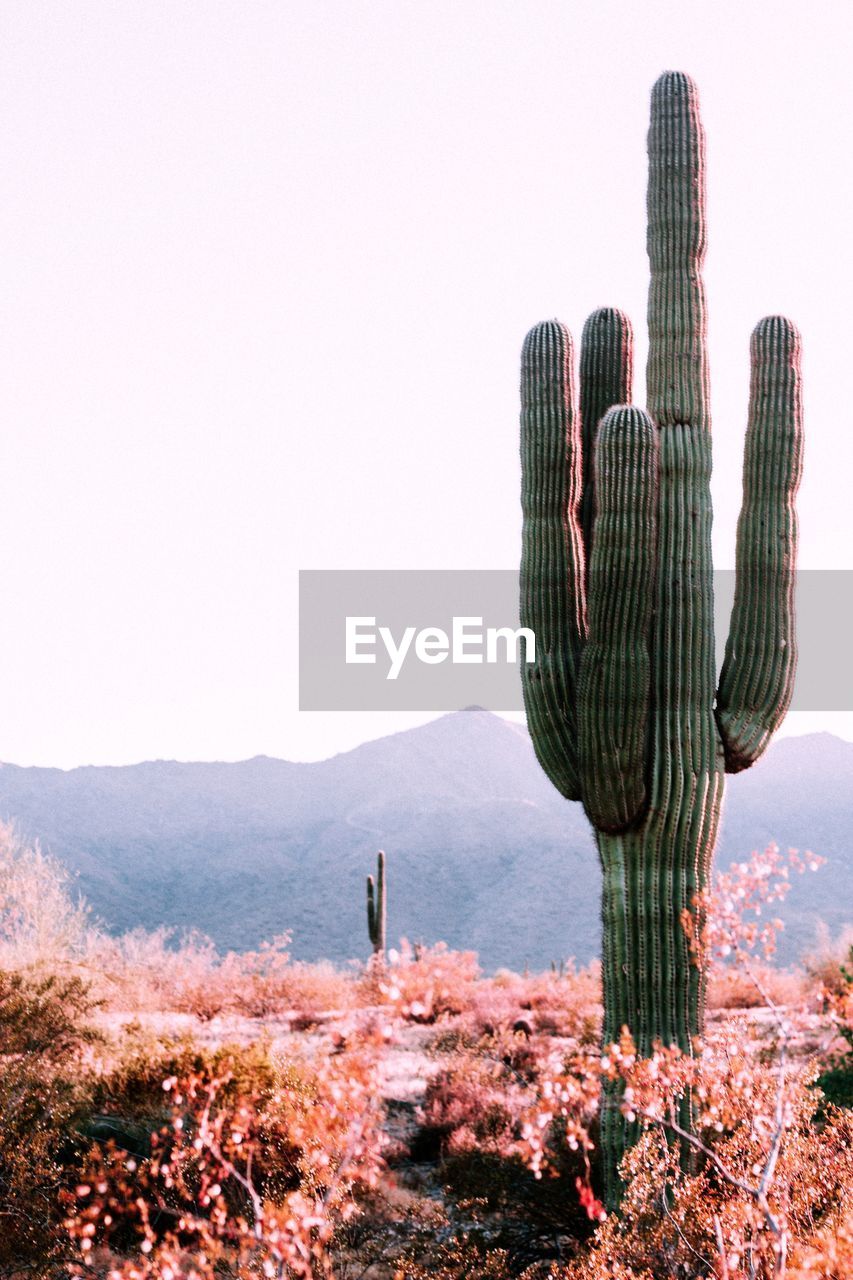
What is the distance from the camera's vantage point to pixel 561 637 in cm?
796

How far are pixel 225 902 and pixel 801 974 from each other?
3186cm

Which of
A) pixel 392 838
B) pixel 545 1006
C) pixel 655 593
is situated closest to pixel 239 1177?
pixel 655 593

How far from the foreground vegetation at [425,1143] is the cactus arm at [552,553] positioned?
152 centimetres

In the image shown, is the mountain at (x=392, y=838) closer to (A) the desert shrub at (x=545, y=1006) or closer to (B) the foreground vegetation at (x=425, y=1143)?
(A) the desert shrub at (x=545, y=1006)

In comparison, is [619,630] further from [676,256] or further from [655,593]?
[676,256]

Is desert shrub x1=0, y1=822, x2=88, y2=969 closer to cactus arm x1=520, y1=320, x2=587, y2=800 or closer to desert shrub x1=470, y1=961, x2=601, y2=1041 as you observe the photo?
desert shrub x1=470, y1=961, x2=601, y2=1041

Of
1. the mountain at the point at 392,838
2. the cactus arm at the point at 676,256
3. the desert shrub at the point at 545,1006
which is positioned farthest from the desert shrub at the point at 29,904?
the cactus arm at the point at 676,256

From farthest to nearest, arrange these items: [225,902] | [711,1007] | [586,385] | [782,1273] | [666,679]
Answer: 1. [225,902]
2. [711,1007]
3. [586,385]
4. [666,679]
5. [782,1273]

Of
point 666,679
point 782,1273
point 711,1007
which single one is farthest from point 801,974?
point 782,1273

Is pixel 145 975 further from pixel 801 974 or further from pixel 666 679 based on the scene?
pixel 666 679

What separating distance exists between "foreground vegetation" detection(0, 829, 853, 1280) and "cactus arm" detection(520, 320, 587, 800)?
152cm

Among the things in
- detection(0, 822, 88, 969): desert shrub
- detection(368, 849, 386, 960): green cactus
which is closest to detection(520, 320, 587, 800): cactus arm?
detection(368, 849, 386, 960): green cactus

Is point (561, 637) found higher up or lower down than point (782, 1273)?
higher up

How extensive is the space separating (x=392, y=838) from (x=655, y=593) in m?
41.9
